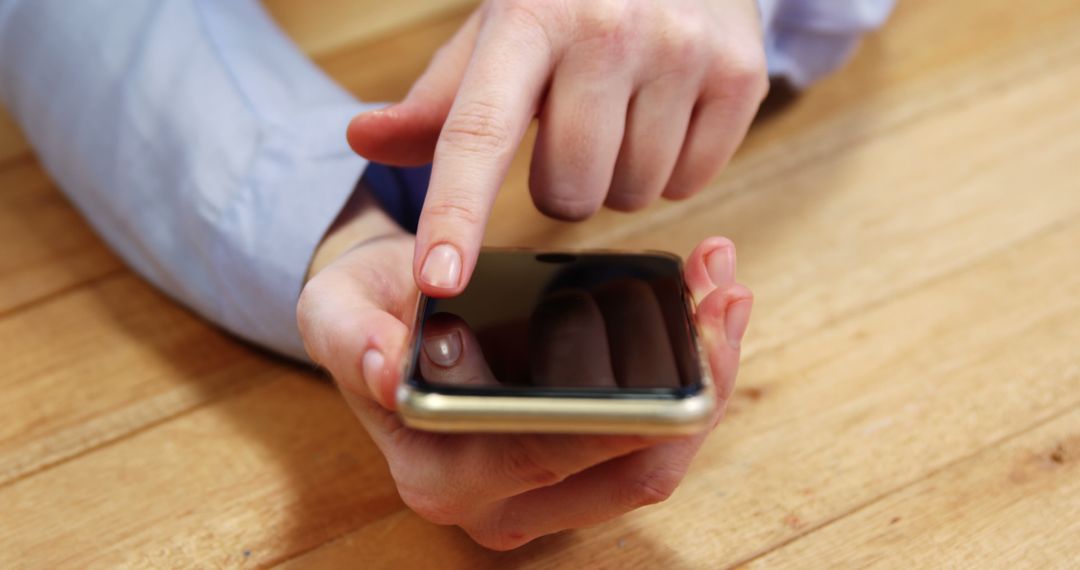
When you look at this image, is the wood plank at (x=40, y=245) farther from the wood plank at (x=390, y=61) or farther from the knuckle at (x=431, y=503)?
the knuckle at (x=431, y=503)

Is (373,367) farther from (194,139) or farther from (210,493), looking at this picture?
(194,139)

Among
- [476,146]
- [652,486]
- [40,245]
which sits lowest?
[40,245]

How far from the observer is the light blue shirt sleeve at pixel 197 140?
58 cm

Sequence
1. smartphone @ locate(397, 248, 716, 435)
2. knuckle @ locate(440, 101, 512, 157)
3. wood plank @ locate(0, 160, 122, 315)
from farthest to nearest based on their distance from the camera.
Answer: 1. wood plank @ locate(0, 160, 122, 315)
2. knuckle @ locate(440, 101, 512, 157)
3. smartphone @ locate(397, 248, 716, 435)

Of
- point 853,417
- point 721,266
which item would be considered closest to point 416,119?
point 721,266

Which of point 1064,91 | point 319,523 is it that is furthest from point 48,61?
point 1064,91

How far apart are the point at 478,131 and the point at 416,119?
9 centimetres

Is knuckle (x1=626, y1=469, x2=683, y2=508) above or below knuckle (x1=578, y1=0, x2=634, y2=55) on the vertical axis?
below

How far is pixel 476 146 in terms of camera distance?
1.44 feet

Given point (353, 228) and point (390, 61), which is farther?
point (390, 61)

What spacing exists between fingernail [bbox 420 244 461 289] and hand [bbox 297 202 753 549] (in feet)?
0.09

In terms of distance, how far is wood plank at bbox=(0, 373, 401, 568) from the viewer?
19.4 inches

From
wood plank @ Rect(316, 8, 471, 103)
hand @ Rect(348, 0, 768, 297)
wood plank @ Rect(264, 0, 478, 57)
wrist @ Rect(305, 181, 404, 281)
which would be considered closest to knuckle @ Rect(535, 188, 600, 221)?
hand @ Rect(348, 0, 768, 297)

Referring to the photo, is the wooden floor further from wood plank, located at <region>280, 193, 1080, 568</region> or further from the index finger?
the index finger
